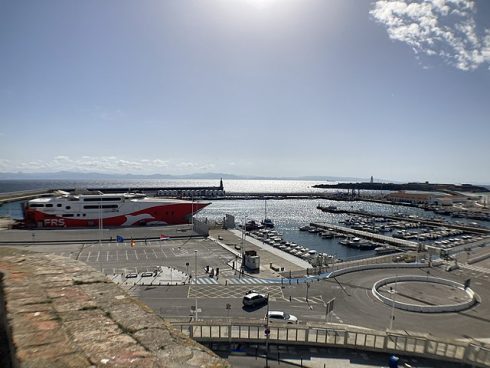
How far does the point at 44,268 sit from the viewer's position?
4.44 m

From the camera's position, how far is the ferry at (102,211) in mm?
52625

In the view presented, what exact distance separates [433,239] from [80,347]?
240 ft

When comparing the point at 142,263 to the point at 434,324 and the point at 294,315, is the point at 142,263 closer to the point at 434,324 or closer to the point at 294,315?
the point at 294,315

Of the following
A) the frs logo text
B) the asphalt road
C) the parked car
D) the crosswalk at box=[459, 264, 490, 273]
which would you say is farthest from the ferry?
the crosswalk at box=[459, 264, 490, 273]

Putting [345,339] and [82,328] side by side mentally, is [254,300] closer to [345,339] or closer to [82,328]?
[345,339]

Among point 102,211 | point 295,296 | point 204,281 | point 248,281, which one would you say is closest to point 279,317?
point 295,296

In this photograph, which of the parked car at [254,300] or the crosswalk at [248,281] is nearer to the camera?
the parked car at [254,300]

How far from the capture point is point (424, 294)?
2581cm

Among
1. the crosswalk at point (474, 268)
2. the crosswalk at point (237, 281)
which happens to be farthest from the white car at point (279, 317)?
the crosswalk at point (474, 268)

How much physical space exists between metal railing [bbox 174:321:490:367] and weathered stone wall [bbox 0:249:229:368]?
1041cm

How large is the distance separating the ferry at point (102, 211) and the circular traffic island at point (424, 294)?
133ft

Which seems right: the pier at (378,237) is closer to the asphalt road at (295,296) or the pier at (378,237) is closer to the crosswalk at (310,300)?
the asphalt road at (295,296)

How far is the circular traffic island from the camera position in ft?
75.2

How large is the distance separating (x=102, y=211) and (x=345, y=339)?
50020 millimetres
